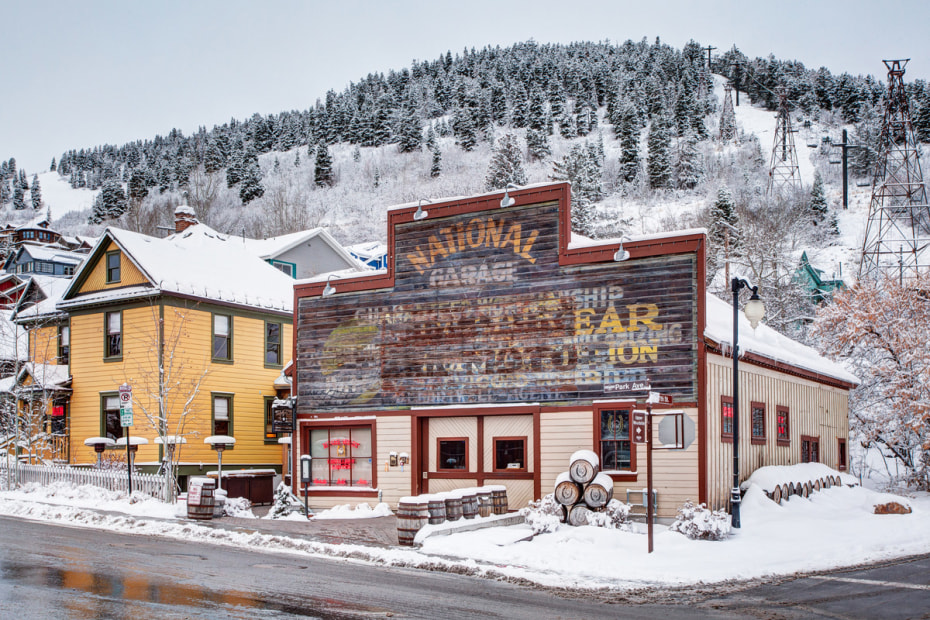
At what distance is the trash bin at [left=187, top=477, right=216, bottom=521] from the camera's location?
21453 mm

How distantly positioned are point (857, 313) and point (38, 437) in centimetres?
2978

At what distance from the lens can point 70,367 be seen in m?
32.1

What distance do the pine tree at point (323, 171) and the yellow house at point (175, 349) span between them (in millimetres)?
103867

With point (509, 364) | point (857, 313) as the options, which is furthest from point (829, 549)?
point (857, 313)

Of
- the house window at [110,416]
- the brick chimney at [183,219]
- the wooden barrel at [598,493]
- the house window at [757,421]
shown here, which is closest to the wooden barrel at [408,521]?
the wooden barrel at [598,493]

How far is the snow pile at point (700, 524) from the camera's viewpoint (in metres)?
17.4

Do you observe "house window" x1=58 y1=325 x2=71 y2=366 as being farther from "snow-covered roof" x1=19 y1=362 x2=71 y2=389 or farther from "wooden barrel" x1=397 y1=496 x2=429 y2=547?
"wooden barrel" x1=397 y1=496 x2=429 y2=547

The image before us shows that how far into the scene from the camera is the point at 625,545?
16672 millimetres

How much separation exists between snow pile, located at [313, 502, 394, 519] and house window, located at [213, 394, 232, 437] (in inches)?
351

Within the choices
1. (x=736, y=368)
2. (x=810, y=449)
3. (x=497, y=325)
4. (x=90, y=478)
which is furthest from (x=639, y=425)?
(x=90, y=478)

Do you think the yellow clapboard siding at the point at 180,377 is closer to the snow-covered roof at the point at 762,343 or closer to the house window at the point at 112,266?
the house window at the point at 112,266

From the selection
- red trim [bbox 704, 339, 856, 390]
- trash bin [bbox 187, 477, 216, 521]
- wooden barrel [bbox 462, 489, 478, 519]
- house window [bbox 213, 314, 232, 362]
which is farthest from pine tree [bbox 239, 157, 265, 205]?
wooden barrel [bbox 462, 489, 478, 519]

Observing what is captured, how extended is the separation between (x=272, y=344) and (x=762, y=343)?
60.5 ft

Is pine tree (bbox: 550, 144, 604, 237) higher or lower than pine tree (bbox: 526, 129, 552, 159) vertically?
lower
